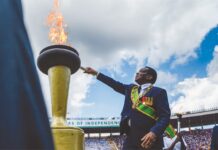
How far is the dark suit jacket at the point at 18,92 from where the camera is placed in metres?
0.65

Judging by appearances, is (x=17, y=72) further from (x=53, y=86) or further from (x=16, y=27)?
(x=53, y=86)

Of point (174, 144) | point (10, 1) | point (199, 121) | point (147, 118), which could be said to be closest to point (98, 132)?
point (199, 121)

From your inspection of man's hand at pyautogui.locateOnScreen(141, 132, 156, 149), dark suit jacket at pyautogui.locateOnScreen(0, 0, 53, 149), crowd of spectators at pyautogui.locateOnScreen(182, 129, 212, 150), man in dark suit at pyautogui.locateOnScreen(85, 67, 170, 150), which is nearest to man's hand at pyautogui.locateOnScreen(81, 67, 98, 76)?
man in dark suit at pyautogui.locateOnScreen(85, 67, 170, 150)

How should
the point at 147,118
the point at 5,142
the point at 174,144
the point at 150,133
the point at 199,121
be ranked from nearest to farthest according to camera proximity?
the point at 5,142
the point at 150,133
the point at 147,118
the point at 174,144
the point at 199,121

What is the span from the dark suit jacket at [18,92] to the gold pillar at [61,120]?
263 centimetres

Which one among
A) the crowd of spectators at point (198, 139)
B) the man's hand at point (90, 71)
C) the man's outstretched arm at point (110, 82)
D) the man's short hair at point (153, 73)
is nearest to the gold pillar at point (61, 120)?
the man's hand at point (90, 71)

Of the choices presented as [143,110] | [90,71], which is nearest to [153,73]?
[143,110]

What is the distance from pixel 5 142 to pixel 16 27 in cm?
26

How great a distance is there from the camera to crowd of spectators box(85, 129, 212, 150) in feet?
114

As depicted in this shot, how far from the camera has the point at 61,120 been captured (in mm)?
3434

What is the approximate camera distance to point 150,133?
3.37 meters

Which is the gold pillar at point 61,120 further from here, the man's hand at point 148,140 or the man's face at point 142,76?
the man's face at point 142,76

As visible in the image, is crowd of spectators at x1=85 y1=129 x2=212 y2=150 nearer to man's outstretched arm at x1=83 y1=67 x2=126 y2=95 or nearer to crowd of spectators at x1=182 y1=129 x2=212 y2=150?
crowd of spectators at x1=182 y1=129 x2=212 y2=150

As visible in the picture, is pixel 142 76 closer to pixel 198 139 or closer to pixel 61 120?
pixel 61 120
